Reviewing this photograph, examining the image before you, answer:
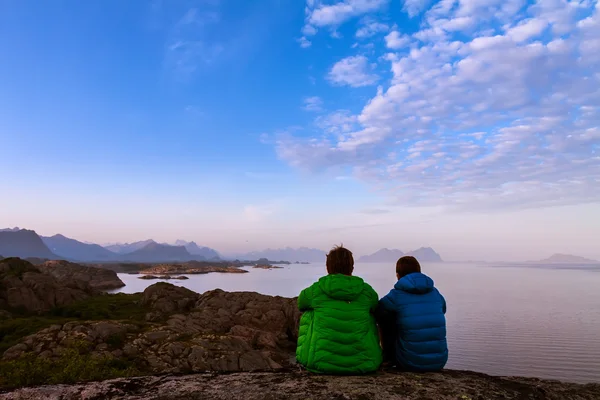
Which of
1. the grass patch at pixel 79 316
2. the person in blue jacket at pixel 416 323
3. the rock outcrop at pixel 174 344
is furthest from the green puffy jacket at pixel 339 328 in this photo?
the grass patch at pixel 79 316

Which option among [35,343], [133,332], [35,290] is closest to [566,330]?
[133,332]

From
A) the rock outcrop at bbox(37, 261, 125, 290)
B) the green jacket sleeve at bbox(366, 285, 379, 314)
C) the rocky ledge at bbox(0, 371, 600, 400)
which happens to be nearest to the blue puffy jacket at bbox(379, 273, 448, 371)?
the green jacket sleeve at bbox(366, 285, 379, 314)

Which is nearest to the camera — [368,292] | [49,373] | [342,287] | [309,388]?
[309,388]

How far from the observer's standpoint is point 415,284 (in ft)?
24.9

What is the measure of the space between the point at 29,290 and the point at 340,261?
54.0 metres

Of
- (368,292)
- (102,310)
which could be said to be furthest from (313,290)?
(102,310)

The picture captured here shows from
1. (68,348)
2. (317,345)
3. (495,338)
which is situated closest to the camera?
(317,345)

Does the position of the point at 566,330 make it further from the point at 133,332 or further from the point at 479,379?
the point at 479,379

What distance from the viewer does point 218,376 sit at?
20.6 ft

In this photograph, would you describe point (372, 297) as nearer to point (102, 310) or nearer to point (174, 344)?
point (174, 344)

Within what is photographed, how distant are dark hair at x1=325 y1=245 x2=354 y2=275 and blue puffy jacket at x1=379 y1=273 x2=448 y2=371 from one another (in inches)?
39.0

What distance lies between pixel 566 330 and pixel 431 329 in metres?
58.3

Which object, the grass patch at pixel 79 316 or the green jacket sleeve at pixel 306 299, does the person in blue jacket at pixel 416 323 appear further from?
the grass patch at pixel 79 316

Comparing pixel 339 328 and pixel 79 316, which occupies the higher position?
pixel 339 328
